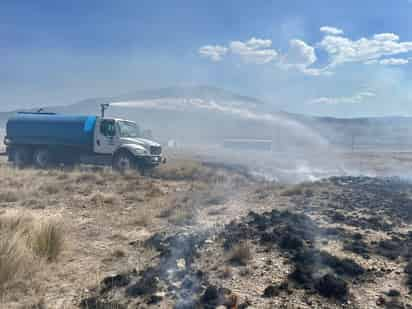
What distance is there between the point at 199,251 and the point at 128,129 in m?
13.5

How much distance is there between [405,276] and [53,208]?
9278 millimetres

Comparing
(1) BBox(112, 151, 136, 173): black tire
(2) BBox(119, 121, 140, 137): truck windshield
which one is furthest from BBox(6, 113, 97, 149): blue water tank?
(1) BBox(112, 151, 136, 173): black tire

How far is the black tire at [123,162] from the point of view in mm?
18484

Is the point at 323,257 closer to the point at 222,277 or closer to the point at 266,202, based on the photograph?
the point at 222,277

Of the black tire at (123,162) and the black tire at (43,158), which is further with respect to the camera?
the black tire at (43,158)

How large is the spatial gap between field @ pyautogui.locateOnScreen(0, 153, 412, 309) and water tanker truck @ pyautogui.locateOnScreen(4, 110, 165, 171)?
18.9ft

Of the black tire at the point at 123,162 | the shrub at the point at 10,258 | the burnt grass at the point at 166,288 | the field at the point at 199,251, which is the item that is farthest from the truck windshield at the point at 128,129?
the shrub at the point at 10,258

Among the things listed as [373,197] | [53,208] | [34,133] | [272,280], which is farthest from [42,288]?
[34,133]

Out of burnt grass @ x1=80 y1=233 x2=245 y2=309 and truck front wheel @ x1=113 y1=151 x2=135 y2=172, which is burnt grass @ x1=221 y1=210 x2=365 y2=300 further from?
truck front wheel @ x1=113 y1=151 x2=135 y2=172

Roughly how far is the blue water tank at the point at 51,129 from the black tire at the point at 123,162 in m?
1.72

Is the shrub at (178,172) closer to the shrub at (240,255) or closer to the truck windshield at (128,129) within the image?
the truck windshield at (128,129)

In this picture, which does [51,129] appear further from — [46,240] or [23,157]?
[46,240]

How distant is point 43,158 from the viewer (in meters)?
20.5

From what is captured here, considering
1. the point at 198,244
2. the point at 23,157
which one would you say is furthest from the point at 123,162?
the point at 198,244
